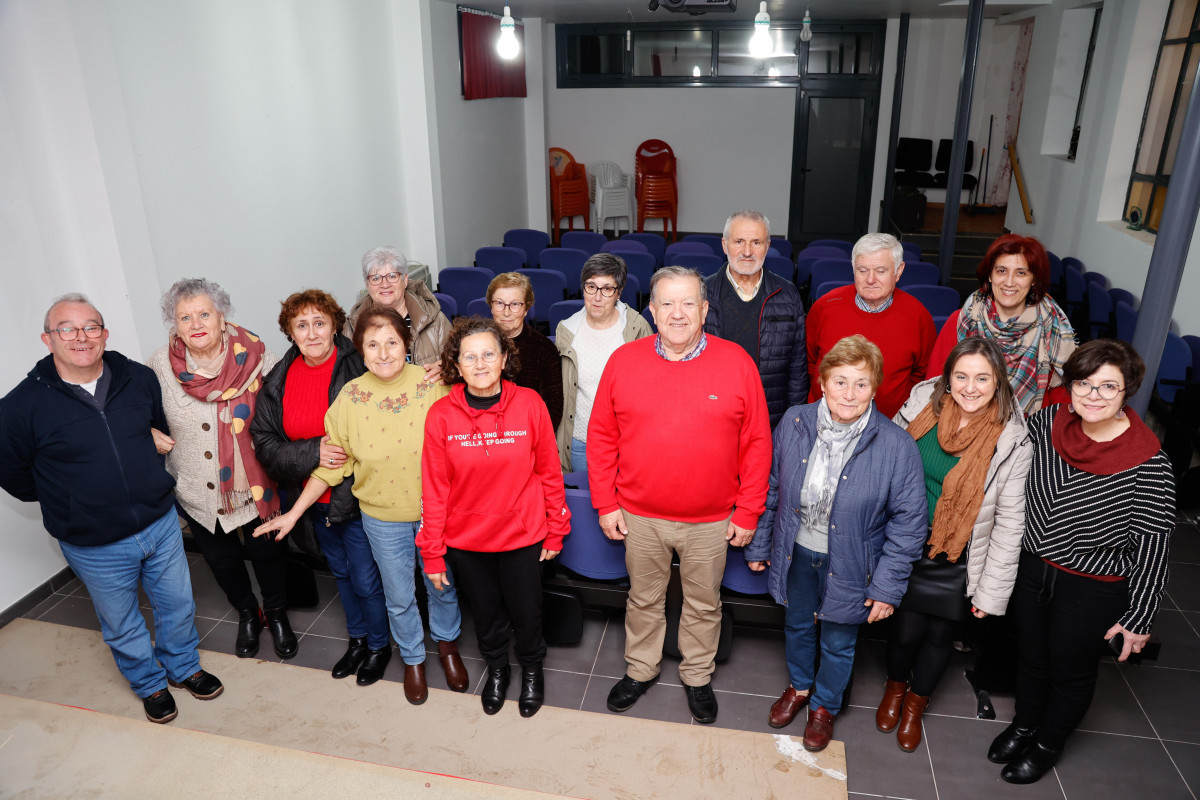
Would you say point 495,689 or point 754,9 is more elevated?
point 754,9

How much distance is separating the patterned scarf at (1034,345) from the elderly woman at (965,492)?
0.73 metres

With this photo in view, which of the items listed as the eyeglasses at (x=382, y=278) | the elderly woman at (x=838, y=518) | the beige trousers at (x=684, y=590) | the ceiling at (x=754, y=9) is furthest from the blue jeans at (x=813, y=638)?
the ceiling at (x=754, y=9)

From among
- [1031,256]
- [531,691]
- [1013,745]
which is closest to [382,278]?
[531,691]

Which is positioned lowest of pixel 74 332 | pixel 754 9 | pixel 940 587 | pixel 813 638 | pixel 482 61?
pixel 813 638

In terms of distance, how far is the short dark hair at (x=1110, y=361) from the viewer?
232 centimetres

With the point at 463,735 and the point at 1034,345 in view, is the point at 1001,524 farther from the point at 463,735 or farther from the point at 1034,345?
the point at 463,735

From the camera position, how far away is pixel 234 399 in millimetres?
3068

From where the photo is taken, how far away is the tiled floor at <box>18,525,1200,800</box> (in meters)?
2.77

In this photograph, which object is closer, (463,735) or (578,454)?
(463,735)

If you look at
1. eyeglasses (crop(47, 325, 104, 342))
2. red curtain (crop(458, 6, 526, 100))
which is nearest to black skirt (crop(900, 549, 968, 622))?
eyeglasses (crop(47, 325, 104, 342))

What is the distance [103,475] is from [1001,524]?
3136 mm

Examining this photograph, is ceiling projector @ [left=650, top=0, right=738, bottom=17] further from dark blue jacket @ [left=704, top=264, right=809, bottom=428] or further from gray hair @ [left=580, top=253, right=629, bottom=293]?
gray hair @ [left=580, top=253, right=629, bottom=293]

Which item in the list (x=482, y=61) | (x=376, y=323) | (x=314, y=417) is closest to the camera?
(x=376, y=323)

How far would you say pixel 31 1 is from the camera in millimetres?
3471
